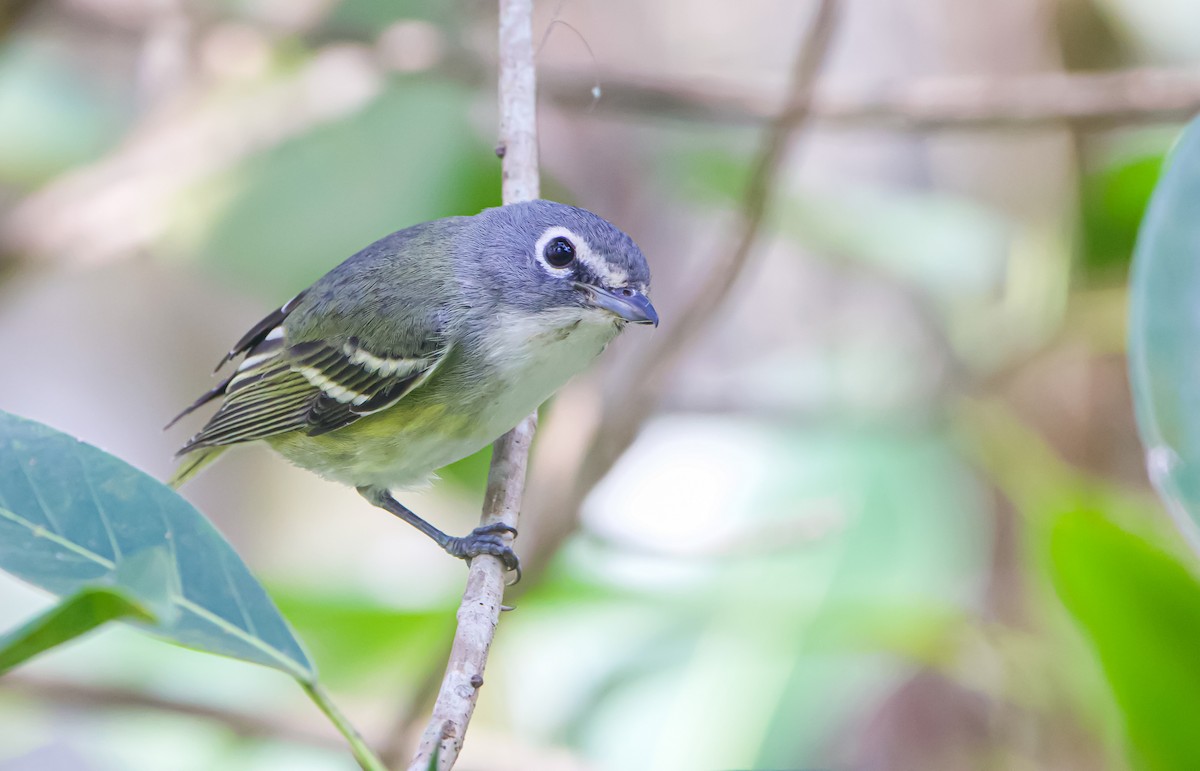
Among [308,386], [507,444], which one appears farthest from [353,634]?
[507,444]

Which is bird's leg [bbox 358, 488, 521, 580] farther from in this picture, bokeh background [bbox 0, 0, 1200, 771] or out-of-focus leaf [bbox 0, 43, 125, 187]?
out-of-focus leaf [bbox 0, 43, 125, 187]

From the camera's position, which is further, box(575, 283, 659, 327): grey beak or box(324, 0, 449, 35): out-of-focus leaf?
box(324, 0, 449, 35): out-of-focus leaf

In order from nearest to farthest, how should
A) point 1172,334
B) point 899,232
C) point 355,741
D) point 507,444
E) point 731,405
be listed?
point 355,741
point 1172,334
point 507,444
point 899,232
point 731,405

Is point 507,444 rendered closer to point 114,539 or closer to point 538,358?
point 538,358

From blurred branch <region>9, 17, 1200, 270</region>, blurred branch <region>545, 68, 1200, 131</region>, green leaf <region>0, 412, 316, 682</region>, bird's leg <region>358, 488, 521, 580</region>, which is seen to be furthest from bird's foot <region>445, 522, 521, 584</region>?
blurred branch <region>545, 68, 1200, 131</region>

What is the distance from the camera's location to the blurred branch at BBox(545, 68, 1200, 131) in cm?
344

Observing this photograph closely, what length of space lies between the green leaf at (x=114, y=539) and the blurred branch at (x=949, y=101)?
8.06 ft

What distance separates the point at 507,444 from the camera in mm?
2520

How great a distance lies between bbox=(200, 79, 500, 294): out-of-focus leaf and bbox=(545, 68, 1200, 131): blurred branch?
439mm

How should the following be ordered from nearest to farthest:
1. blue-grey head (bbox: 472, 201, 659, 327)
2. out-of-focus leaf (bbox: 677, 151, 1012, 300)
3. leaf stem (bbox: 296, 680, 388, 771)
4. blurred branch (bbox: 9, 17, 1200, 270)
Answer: leaf stem (bbox: 296, 680, 388, 771)
blue-grey head (bbox: 472, 201, 659, 327)
blurred branch (bbox: 9, 17, 1200, 270)
out-of-focus leaf (bbox: 677, 151, 1012, 300)

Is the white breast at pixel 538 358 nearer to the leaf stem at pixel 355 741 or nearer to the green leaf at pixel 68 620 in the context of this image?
the leaf stem at pixel 355 741

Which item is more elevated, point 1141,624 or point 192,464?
point 192,464

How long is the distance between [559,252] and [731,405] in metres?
2.02

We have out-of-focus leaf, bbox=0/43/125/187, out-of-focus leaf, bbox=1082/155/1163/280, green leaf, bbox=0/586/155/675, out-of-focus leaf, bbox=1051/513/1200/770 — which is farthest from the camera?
out-of-focus leaf, bbox=0/43/125/187
